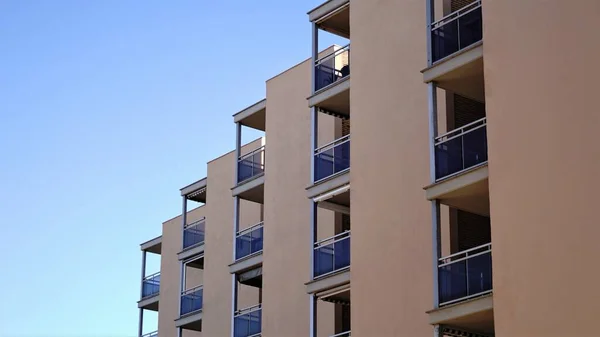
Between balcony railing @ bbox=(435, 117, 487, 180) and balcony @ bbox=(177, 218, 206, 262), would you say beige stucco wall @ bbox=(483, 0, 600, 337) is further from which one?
balcony @ bbox=(177, 218, 206, 262)

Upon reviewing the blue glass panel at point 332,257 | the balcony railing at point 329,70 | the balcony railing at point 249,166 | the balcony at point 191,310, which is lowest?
the blue glass panel at point 332,257

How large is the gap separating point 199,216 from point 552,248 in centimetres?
2453

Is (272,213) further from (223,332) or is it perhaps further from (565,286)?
(565,286)

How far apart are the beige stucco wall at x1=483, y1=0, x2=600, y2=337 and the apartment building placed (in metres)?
0.03

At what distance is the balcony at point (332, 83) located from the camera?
32.1 meters

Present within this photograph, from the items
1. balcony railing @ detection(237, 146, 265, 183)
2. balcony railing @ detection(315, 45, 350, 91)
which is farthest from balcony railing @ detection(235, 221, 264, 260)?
balcony railing @ detection(315, 45, 350, 91)

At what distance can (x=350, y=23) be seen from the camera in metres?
31.6

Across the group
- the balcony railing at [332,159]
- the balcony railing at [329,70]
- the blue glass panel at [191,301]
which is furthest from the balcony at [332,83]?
the blue glass panel at [191,301]

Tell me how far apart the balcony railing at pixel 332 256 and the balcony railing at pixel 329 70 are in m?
4.43

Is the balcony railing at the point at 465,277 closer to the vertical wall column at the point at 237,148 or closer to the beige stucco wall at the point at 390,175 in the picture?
the beige stucco wall at the point at 390,175

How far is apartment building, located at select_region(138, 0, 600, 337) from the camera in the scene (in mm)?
23344

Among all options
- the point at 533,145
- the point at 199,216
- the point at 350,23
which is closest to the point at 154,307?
the point at 199,216

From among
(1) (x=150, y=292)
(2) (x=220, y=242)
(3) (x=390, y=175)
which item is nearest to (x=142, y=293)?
(1) (x=150, y=292)

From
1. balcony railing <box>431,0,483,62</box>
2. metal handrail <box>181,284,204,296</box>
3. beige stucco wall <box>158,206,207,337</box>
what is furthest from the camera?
beige stucco wall <box>158,206,207,337</box>
